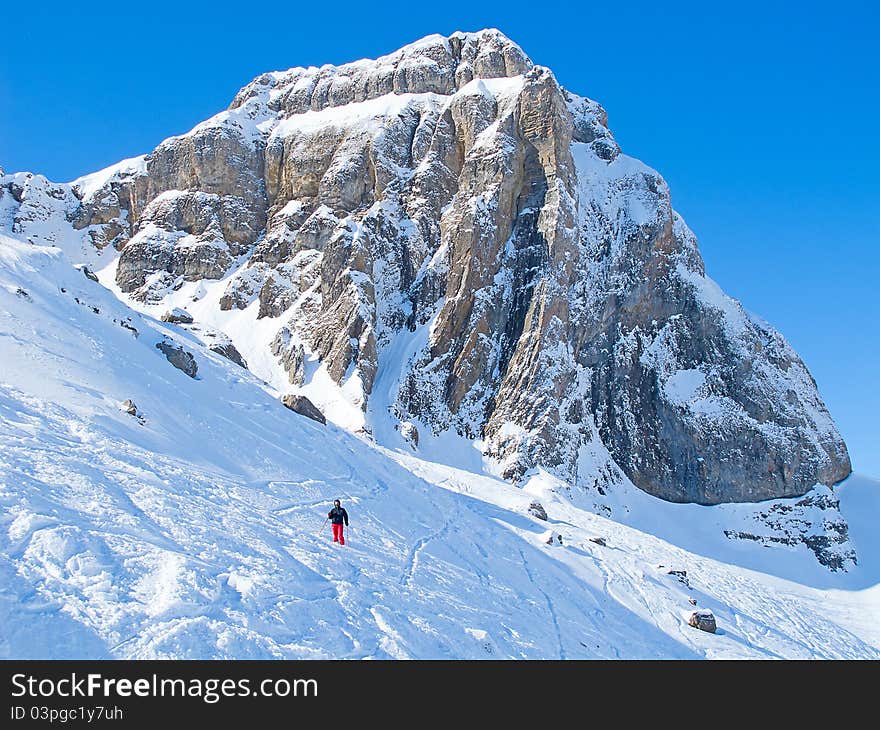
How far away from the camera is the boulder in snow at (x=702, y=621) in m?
21.1

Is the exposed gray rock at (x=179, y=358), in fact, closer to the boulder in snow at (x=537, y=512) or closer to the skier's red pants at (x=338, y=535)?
the skier's red pants at (x=338, y=535)

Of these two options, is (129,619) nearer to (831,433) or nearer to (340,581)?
(340,581)

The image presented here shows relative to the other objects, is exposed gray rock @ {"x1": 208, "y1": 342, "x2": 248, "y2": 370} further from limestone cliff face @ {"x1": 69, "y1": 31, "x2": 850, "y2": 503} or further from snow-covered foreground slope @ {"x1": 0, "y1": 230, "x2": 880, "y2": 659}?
limestone cliff face @ {"x1": 69, "y1": 31, "x2": 850, "y2": 503}

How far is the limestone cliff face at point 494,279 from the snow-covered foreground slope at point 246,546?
34.5m

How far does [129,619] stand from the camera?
376 inches

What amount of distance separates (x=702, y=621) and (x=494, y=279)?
5423 centimetres

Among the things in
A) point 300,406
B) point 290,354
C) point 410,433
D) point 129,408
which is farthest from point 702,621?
point 290,354

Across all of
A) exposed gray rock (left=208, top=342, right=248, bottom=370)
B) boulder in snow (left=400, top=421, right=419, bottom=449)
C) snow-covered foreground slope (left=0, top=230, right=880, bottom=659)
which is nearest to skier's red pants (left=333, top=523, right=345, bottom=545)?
snow-covered foreground slope (left=0, top=230, right=880, bottom=659)

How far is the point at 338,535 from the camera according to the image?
16.2 meters

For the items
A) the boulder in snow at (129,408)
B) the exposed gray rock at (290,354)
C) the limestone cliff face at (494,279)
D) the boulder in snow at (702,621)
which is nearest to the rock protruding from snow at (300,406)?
the boulder in snow at (129,408)

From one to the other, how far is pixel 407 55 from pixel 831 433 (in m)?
71.0

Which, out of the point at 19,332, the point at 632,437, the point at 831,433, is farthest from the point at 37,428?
the point at 831,433

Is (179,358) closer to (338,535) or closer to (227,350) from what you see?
(227,350)
